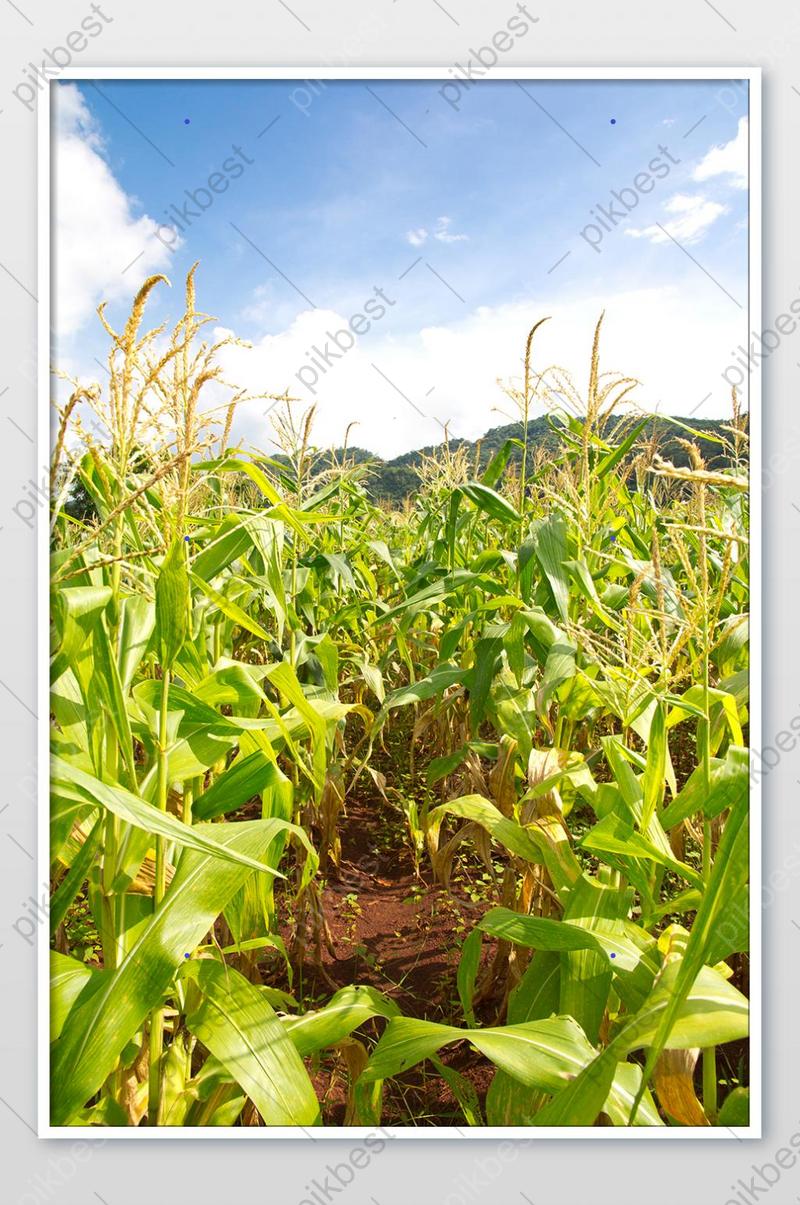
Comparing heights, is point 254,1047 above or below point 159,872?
below

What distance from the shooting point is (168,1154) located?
48.3 inches

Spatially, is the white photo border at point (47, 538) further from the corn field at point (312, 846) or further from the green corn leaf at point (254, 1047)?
the green corn leaf at point (254, 1047)

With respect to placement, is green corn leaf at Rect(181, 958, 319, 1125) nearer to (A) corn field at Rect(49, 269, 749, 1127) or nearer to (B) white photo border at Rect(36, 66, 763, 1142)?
(A) corn field at Rect(49, 269, 749, 1127)


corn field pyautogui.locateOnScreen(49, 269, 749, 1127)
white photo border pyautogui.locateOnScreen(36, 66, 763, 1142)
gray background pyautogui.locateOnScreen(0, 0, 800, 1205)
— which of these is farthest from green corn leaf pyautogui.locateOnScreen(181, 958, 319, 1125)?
gray background pyautogui.locateOnScreen(0, 0, 800, 1205)

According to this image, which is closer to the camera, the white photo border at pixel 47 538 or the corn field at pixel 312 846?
the corn field at pixel 312 846

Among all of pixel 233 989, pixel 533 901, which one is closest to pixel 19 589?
pixel 233 989

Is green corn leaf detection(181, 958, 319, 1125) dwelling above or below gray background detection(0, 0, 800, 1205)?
below
